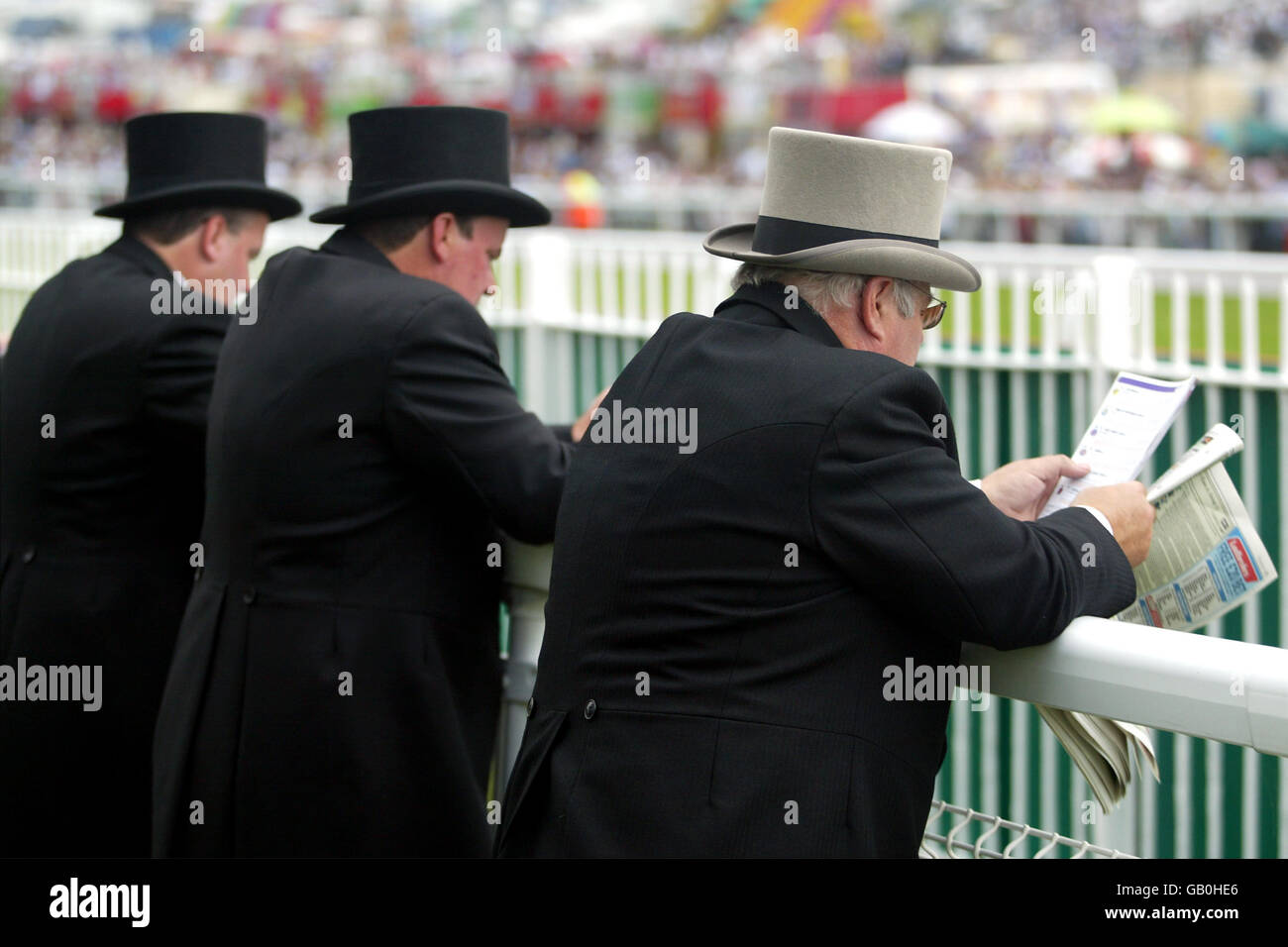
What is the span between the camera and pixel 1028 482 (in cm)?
260

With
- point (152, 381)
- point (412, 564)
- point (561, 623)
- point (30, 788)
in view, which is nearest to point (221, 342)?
point (152, 381)

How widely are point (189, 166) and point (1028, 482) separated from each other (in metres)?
2.48

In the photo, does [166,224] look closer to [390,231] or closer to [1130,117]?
[390,231]

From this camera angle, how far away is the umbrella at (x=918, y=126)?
92.3ft

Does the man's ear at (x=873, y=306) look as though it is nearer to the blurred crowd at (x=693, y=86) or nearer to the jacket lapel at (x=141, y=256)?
the jacket lapel at (x=141, y=256)

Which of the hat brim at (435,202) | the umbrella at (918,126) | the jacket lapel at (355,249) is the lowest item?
the jacket lapel at (355,249)

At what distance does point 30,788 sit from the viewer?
3799 millimetres

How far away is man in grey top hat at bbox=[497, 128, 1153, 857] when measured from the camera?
217cm

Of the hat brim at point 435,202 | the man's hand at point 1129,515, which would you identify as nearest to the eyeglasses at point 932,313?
the man's hand at point 1129,515

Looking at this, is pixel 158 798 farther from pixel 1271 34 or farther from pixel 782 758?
pixel 1271 34

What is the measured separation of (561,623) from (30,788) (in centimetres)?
195

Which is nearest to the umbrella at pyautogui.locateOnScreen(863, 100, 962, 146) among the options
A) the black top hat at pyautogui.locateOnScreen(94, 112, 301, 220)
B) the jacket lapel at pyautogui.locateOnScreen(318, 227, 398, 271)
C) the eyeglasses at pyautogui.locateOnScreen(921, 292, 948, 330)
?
the black top hat at pyautogui.locateOnScreen(94, 112, 301, 220)

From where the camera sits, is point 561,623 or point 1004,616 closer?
point 1004,616

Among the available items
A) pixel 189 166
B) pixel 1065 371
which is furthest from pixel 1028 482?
pixel 1065 371
